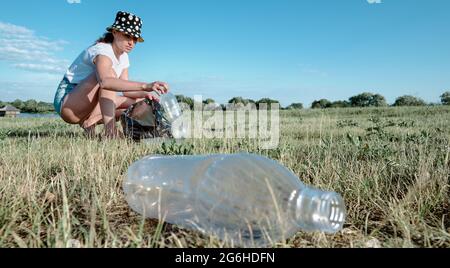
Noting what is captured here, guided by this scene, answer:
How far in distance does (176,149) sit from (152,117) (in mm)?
1380

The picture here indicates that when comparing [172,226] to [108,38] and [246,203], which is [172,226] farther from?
[108,38]

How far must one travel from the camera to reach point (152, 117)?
5180 millimetres

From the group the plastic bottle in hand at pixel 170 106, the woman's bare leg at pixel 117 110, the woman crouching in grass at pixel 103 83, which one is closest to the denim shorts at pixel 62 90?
the woman crouching in grass at pixel 103 83

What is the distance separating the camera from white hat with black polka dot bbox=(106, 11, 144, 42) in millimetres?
5008

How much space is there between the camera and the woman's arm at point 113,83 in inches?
169

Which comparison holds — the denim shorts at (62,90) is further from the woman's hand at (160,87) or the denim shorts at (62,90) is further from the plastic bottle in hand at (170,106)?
the woman's hand at (160,87)

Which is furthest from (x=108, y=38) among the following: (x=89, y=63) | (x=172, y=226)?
(x=172, y=226)

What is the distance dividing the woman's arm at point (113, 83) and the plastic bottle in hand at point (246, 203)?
1935 mm

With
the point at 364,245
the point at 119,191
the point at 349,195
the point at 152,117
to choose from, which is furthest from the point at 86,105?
the point at 364,245

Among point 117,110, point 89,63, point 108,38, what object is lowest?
point 117,110

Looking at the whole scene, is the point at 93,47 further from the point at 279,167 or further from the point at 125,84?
the point at 279,167

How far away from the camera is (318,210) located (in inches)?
67.4

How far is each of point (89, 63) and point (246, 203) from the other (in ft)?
13.4

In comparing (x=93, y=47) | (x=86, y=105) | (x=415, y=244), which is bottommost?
(x=415, y=244)
